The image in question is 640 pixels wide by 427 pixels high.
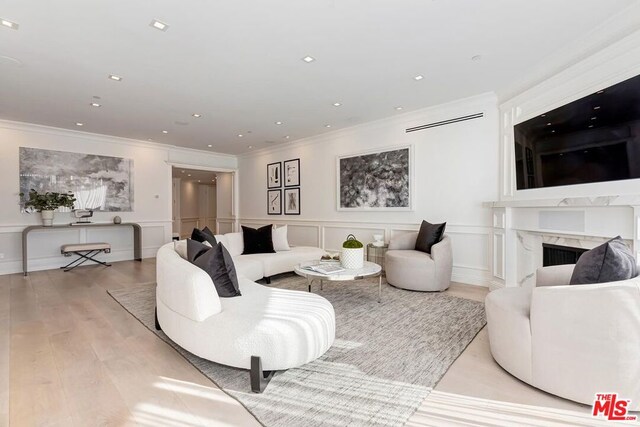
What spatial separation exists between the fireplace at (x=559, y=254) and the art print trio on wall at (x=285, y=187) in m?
4.80

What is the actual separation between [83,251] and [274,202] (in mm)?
4059

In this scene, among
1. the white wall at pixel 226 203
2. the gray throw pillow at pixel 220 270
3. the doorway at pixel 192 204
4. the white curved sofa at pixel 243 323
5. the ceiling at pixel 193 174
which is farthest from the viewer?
the doorway at pixel 192 204

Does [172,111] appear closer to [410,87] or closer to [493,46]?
[410,87]

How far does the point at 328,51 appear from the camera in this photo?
305 cm

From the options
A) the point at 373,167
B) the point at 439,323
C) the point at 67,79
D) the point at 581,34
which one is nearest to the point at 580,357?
the point at 439,323

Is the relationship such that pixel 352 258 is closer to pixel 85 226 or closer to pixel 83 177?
pixel 85 226

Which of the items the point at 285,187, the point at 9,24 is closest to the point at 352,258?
the point at 9,24

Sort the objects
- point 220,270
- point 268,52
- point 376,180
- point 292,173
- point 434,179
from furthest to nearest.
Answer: point 292,173 → point 376,180 → point 434,179 → point 268,52 → point 220,270

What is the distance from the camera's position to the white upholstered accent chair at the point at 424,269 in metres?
3.98

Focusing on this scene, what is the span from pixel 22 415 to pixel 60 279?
4198 mm

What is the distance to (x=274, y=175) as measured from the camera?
7.59 m

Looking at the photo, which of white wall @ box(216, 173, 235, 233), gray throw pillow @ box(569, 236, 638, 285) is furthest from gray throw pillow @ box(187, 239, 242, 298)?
white wall @ box(216, 173, 235, 233)

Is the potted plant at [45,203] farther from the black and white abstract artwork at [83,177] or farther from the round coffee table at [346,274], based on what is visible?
the round coffee table at [346,274]

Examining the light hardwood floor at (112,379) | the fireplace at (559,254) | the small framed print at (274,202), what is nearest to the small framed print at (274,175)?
the small framed print at (274,202)
